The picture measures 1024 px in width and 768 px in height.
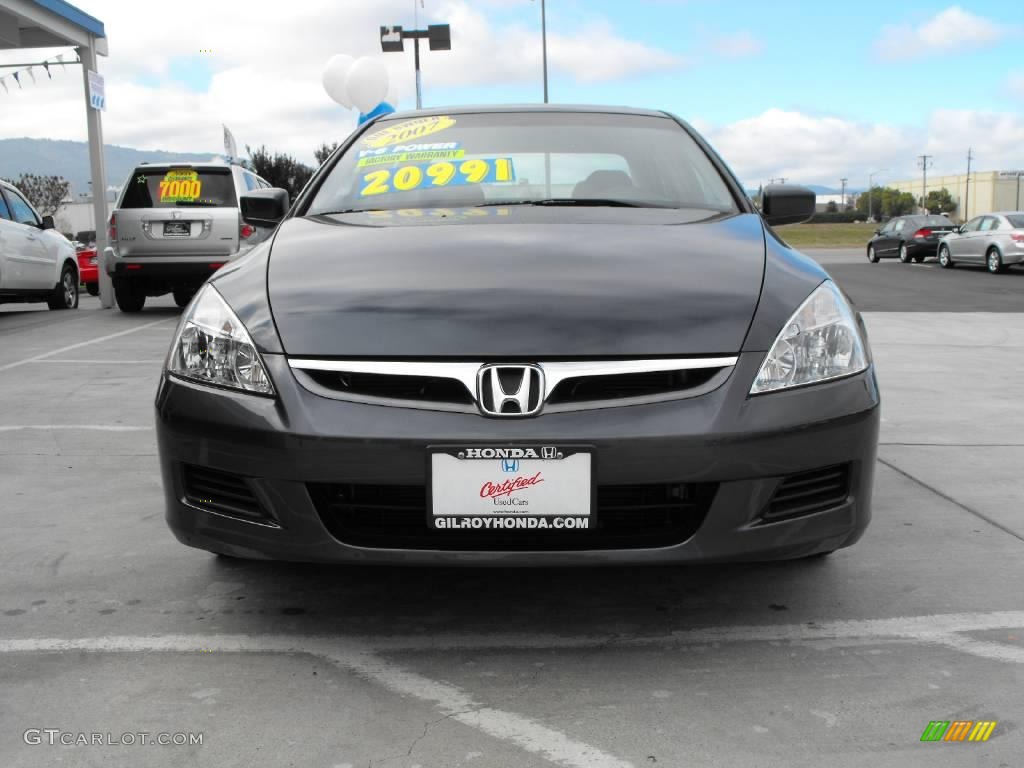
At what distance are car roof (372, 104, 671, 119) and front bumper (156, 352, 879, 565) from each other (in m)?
1.83

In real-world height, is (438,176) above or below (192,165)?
below

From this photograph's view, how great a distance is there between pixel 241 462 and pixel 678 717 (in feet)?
3.54

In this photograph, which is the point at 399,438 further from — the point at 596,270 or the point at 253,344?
the point at 596,270

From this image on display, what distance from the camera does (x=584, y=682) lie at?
2357mm

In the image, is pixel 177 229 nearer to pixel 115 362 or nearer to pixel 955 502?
pixel 115 362

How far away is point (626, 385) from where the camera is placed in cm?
235

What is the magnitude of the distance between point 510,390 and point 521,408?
47 millimetres

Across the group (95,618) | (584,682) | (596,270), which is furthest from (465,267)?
(95,618)

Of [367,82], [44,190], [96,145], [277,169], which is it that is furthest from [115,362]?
[44,190]

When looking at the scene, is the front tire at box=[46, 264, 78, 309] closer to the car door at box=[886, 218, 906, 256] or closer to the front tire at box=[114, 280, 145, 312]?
the front tire at box=[114, 280, 145, 312]

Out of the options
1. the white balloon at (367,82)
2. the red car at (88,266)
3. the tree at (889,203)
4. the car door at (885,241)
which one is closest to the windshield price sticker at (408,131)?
the white balloon at (367,82)

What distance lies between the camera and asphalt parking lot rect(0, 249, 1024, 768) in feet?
6.84

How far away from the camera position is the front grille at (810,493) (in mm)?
2402

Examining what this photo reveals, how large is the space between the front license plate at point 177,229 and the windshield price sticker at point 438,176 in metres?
8.96
